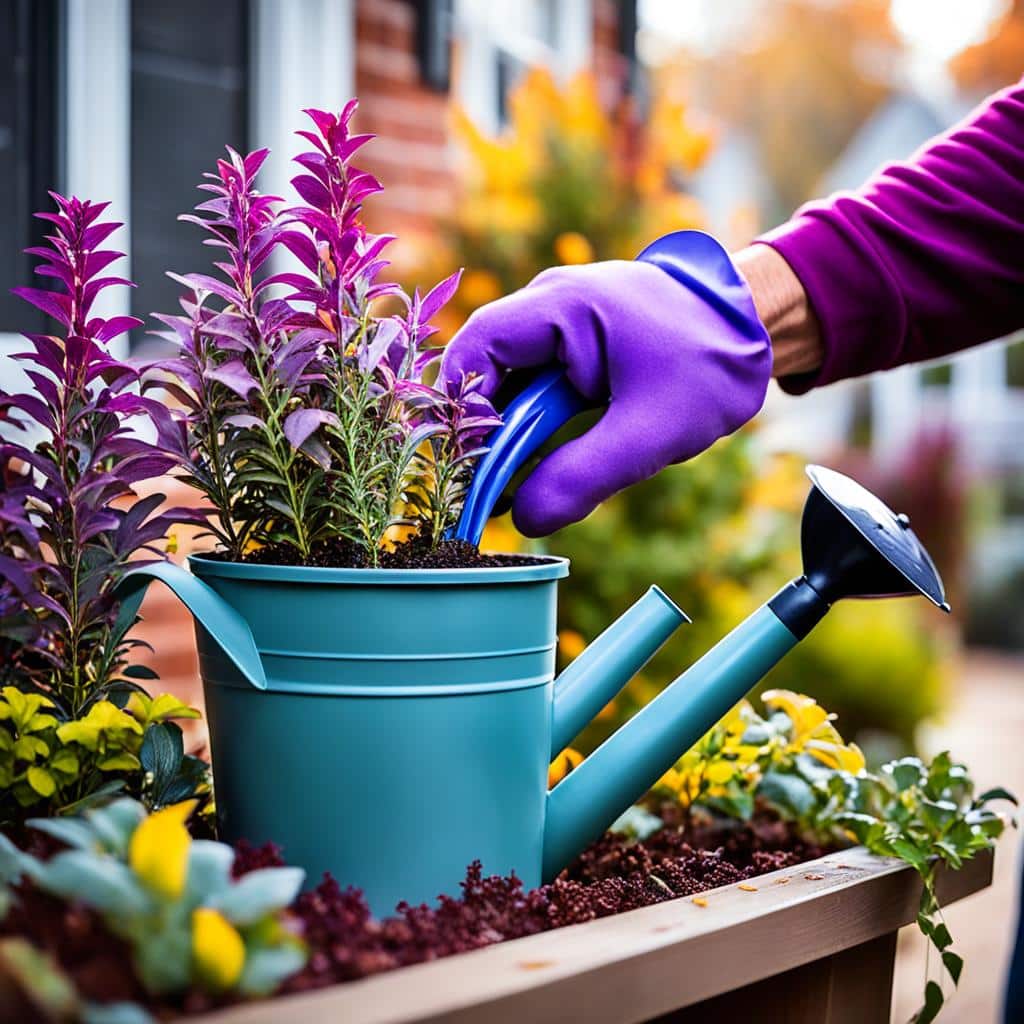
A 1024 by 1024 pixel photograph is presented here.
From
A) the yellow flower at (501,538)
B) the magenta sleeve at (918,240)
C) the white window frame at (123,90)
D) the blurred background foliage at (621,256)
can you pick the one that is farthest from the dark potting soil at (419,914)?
the blurred background foliage at (621,256)

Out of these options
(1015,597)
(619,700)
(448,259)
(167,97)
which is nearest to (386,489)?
(619,700)

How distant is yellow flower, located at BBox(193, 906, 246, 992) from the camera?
562 mm

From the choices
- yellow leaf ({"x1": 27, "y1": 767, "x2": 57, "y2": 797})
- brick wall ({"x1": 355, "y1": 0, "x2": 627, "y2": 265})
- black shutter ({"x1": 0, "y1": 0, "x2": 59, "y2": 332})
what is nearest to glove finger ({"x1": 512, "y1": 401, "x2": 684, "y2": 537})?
yellow leaf ({"x1": 27, "y1": 767, "x2": 57, "y2": 797})

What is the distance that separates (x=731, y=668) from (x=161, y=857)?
459 mm

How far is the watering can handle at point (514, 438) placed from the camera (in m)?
0.88

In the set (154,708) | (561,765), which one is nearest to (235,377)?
(154,708)

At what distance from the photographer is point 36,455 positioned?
2.80 ft

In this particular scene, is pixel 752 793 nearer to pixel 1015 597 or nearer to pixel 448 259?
pixel 448 259

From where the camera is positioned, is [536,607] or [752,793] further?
[752,793]

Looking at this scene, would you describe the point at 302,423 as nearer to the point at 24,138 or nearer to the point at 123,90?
the point at 24,138

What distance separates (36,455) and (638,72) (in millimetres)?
3595

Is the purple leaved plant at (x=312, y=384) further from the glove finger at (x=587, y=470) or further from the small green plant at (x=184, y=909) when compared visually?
the small green plant at (x=184, y=909)

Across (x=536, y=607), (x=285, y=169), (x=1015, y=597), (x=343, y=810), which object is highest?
(x=285, y=169)

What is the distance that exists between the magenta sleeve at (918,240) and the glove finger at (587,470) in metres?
0.26
